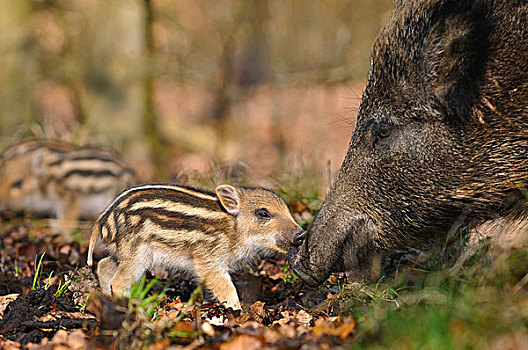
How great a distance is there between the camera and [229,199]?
15.6 feet

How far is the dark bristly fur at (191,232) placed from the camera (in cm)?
452

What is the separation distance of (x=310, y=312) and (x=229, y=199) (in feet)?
3.63

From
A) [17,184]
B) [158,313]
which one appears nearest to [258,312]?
[158,313]

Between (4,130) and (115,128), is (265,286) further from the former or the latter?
(4,130)

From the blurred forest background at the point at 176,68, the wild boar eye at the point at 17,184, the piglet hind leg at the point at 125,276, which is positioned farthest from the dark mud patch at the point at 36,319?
the blurred forest background at the point at 176,68

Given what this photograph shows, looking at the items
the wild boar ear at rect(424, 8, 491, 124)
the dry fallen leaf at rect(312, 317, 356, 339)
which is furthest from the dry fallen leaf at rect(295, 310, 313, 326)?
the wild boar ear at rect(424, 8, 491, 124)

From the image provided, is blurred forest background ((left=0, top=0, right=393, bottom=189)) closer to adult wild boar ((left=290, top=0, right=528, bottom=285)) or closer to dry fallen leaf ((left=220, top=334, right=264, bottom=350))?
adult wild boar ((left=290, top=0, right=528, bottom=285))

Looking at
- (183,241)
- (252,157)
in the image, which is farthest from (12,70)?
(183,241)

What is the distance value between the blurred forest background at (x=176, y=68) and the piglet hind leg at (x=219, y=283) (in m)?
5.42

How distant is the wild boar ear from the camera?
3920mm

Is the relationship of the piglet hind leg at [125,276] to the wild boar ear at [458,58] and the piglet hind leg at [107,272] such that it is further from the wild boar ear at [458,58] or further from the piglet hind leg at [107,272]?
the wild boar ear at [458,58]

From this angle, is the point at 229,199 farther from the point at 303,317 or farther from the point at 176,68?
the point at 176,68

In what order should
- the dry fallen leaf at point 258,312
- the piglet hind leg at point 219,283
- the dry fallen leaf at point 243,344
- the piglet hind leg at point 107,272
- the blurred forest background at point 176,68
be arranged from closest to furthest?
the dry fallen leaf at point 243,344, the dry fallen leaf at point 258,312, the piglet hind leg at point 219,283, the piglet hind leg at point 107,272, the blurred forest background at point 176,68

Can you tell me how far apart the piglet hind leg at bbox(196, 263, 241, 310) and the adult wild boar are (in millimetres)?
514
